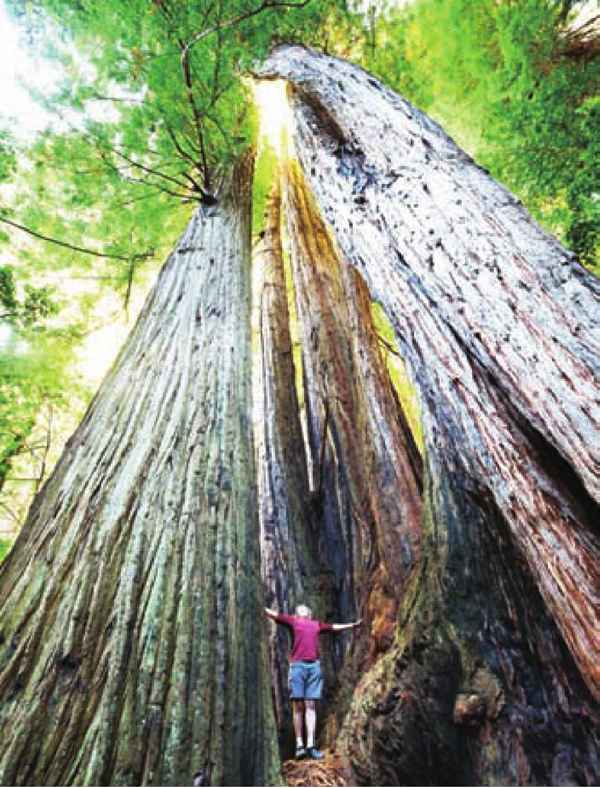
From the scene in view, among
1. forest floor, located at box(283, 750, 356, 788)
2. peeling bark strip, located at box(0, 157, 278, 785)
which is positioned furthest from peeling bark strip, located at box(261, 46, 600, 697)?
forest floor, located at box(283, 750, 356, 788)

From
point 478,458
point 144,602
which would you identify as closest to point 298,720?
point 144,602

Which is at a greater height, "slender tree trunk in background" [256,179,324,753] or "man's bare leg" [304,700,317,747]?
"slender tree trunk in background" [256,179,324,753]

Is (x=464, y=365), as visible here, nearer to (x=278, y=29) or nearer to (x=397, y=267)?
(x=397, y=267)

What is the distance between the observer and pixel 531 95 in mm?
3402

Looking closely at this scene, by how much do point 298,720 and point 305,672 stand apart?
267 millimetres

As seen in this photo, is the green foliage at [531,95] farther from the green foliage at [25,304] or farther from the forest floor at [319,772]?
the green foliage at [25,304]

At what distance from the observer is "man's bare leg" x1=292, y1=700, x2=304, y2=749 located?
2744 millimetres

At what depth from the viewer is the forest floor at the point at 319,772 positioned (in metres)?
2.33

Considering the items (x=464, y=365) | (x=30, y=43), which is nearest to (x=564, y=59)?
(x=464, y=365)

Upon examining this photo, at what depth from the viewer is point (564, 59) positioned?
3383 mm

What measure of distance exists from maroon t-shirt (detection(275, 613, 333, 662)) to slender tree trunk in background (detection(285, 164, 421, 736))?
0.26 metres

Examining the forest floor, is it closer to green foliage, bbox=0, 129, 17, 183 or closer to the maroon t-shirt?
the maroon t-shirt

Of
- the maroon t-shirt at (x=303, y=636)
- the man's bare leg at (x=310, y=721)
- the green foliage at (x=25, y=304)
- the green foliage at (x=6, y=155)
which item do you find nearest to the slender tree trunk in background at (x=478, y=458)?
the man's bare leg at (x=310, y=721)

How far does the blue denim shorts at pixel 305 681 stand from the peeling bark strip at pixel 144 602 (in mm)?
1607
